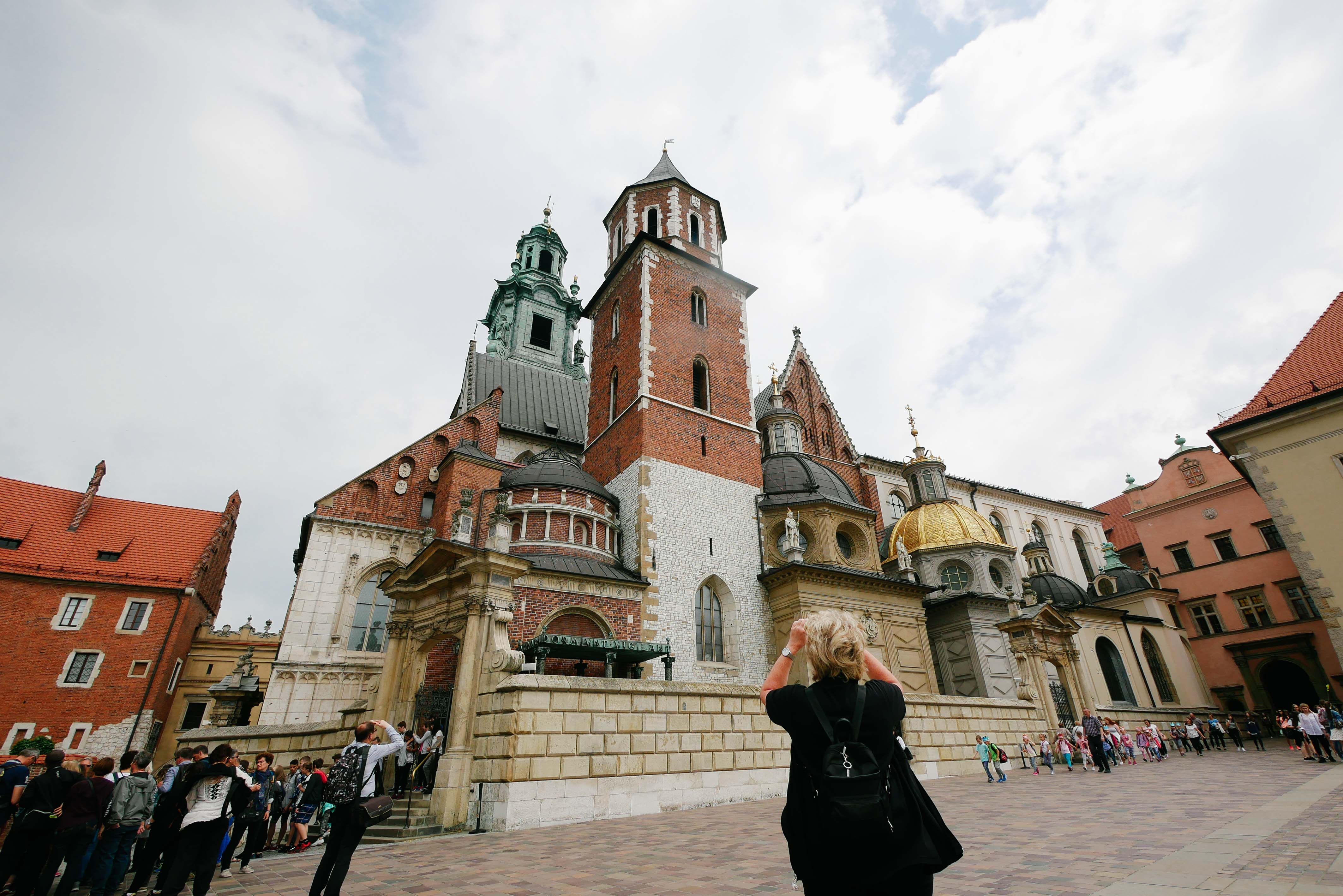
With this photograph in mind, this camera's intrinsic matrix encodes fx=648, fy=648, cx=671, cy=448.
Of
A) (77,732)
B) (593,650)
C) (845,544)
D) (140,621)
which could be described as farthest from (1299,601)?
(77,732)

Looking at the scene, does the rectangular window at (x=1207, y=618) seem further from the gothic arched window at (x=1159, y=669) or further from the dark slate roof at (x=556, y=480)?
the dark slate roof at (x=556, y=480)

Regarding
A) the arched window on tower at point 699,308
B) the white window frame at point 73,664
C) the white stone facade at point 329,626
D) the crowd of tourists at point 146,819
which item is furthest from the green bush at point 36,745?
the arched window on tower at point 699,308

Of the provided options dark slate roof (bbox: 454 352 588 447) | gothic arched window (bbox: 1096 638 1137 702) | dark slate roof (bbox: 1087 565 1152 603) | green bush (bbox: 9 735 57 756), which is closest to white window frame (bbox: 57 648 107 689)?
green bush (bbox: 9 735 57 756)

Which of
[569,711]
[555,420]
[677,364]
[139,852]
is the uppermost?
[555,420]

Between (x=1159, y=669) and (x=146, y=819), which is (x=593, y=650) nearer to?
(x=146, y=819)

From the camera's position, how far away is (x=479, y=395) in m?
33.3

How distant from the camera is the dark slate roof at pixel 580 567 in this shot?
17797 millimetres

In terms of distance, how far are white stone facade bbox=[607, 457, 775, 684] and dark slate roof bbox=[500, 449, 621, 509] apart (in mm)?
1019

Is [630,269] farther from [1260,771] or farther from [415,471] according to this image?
[1260,771]

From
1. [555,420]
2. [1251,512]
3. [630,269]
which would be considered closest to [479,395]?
[555,420]

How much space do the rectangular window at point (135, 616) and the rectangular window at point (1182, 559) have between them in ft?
148

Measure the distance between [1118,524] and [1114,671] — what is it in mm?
23175

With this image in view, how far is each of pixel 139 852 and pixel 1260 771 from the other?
1988 cm

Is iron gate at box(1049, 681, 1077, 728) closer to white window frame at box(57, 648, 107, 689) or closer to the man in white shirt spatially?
the man in white shirt
